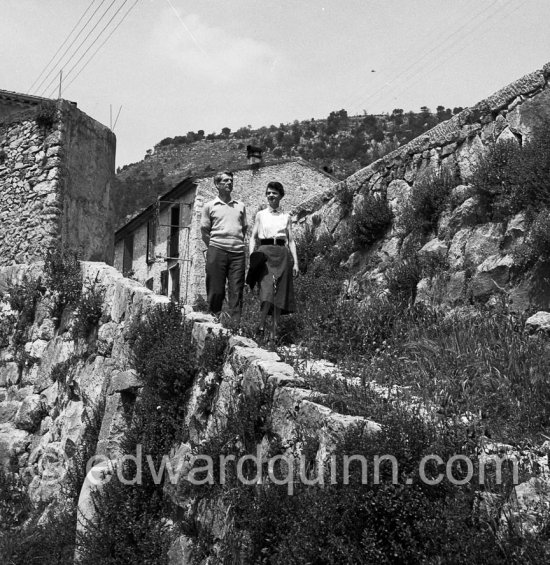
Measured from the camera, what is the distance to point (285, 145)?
66.2 meters

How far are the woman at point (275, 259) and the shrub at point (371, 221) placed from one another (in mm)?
2599

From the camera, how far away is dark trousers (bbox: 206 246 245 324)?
25.8ft

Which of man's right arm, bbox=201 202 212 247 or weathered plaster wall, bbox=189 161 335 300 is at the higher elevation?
weathered plaster wall, bbox=189 161 335 300

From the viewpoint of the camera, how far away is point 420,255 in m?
8.87

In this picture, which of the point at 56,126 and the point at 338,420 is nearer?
the point at 338,420

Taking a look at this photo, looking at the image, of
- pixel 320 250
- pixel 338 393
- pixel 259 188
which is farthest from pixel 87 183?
pixel 259 188

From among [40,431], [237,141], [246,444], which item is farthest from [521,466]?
[237,141]

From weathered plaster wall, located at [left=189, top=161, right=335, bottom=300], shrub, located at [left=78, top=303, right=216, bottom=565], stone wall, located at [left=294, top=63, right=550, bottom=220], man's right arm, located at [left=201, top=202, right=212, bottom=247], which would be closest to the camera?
shrub, located at [left=78, top=303, right=216, bottom=565]

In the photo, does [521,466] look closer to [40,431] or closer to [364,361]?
[364,361]

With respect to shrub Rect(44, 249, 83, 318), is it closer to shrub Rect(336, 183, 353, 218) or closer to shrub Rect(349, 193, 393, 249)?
shrub Rect(349, 193, 393, 249)

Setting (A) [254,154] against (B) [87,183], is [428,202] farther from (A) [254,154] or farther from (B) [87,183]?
(A) [254,154]

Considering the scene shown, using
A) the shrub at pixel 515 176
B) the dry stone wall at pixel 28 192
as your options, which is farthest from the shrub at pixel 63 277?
the shrub at pixel 515 176

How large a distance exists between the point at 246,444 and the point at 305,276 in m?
5.42

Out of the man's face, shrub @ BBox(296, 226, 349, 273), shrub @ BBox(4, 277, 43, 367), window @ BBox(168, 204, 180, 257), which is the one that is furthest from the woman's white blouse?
window @ BBox(168, 204, 180, 257)
